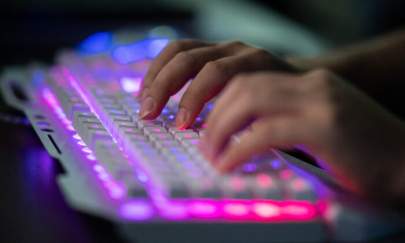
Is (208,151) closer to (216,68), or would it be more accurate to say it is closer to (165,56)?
(216,68)

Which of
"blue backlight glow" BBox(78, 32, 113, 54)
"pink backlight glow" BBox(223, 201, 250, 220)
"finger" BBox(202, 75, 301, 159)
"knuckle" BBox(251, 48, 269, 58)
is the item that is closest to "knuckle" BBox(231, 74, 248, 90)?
"finger" BBox(202, 75, 301, 159)

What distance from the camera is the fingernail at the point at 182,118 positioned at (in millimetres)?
746

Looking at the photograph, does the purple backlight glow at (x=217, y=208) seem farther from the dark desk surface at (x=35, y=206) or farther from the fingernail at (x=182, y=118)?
the fingernail at (x=182, y=118)

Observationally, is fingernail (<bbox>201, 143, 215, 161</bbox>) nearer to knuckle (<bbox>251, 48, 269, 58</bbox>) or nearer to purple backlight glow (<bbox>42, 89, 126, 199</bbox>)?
purple backlight glow (<bbox>42, 89, 126, 199</bbox>)

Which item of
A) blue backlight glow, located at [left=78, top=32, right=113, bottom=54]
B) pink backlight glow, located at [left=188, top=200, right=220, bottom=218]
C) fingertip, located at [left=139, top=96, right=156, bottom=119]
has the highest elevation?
blue backlight glow, located at [left=78, top=32, right=113, bottom=54]

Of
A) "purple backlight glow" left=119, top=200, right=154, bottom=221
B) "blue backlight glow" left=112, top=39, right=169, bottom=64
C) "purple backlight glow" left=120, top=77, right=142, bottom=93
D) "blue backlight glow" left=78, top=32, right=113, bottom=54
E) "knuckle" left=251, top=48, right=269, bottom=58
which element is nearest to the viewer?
"purple backlight glow" left=119, top=200, right=154, bottom=221

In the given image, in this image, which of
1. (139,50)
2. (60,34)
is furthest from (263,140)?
(60,34)

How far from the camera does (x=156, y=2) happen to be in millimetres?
1761

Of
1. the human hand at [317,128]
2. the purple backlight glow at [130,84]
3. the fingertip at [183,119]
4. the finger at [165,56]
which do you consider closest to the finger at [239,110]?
the human hand at [317,128]

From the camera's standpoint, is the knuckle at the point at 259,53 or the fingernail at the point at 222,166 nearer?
the fingernail at the point at 222,166

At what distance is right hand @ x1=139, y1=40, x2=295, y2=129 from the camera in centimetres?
76

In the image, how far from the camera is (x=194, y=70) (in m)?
0.82

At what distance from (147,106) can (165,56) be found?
11 centimetres

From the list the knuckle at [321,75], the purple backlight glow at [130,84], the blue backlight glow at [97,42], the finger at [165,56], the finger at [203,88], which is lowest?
the knuckle at [321,75]
